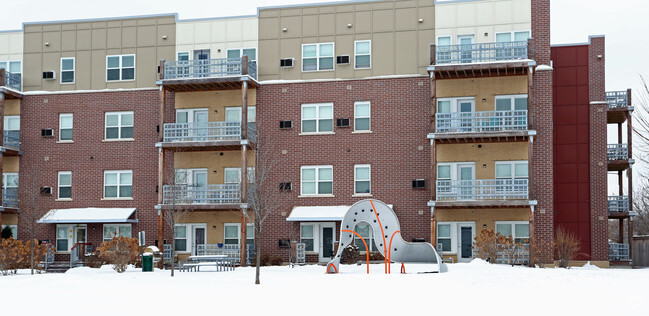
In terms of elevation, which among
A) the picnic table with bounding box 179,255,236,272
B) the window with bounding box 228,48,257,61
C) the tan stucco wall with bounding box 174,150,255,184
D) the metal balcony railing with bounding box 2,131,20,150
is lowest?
the picnic table with bounding box 179,255,236,272

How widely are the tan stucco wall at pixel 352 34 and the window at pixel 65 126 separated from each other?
10217mm

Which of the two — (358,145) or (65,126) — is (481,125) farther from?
(65,126)

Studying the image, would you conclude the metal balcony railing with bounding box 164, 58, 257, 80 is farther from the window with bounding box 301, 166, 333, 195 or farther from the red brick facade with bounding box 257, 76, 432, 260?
the window with bounding box 301, 166, 333, 195

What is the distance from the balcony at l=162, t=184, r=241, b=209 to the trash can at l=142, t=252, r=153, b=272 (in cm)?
427

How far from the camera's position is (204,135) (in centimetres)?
3662

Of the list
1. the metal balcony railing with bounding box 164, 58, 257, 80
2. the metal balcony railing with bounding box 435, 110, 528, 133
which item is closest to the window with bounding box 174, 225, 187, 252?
the metal balcony railing with bounding box 164, 58, 257, 80

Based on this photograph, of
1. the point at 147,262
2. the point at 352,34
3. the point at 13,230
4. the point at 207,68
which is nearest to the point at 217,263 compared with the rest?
the point at 147,262

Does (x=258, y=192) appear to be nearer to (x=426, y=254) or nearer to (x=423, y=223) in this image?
(x=426, y=254)

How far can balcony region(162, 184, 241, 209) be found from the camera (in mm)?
35625

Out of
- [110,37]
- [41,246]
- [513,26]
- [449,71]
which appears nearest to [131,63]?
[110,37]

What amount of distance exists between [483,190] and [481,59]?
18.7 ft

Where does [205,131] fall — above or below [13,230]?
above

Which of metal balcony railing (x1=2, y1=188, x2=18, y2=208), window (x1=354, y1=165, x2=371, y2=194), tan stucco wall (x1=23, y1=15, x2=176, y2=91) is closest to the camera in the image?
window (x1=354, y1=165, x2=371, y2=194)

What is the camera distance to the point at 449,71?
111ft
